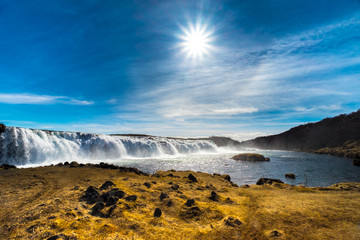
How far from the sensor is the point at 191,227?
6176 mm

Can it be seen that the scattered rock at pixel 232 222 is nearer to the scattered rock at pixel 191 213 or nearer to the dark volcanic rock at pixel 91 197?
the scattered rock at pixel 191 213

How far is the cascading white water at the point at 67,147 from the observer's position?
1145 inches

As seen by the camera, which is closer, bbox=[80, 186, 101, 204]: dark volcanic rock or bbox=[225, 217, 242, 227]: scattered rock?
bbox=[225, 217, 242, 227]: scattered rock

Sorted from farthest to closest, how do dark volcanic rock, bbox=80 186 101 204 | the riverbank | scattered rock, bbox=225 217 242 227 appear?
dark volcanic rock, bbox=80 186 101 204 → scattered rock, bbox=225 217 242 227 → the riverbank

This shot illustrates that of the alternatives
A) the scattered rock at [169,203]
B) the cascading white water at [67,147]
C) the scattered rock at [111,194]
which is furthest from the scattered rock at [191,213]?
the cascading white water at [67,147]

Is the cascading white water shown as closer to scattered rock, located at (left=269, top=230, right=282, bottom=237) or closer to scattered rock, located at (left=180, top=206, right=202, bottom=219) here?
scattered rock, located at (left=180, top=206, right=202, bottom=219)

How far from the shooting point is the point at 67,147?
38.5 m

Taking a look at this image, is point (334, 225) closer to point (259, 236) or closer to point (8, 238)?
point (259, 236)

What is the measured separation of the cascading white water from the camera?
29.1m

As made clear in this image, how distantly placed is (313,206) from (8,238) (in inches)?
466

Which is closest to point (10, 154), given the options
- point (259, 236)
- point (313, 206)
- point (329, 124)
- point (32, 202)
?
point (32, 202)

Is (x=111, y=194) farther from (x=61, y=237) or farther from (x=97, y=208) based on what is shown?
(x=61, y=237)

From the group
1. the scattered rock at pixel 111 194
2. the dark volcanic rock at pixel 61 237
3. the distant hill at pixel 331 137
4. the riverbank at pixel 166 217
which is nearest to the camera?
the dark volcanic rock at pixel 61 237

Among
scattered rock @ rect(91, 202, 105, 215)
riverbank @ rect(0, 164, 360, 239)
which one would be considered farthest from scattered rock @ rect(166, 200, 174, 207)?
scattered rock @ rect(91, 202, 105, 215)
